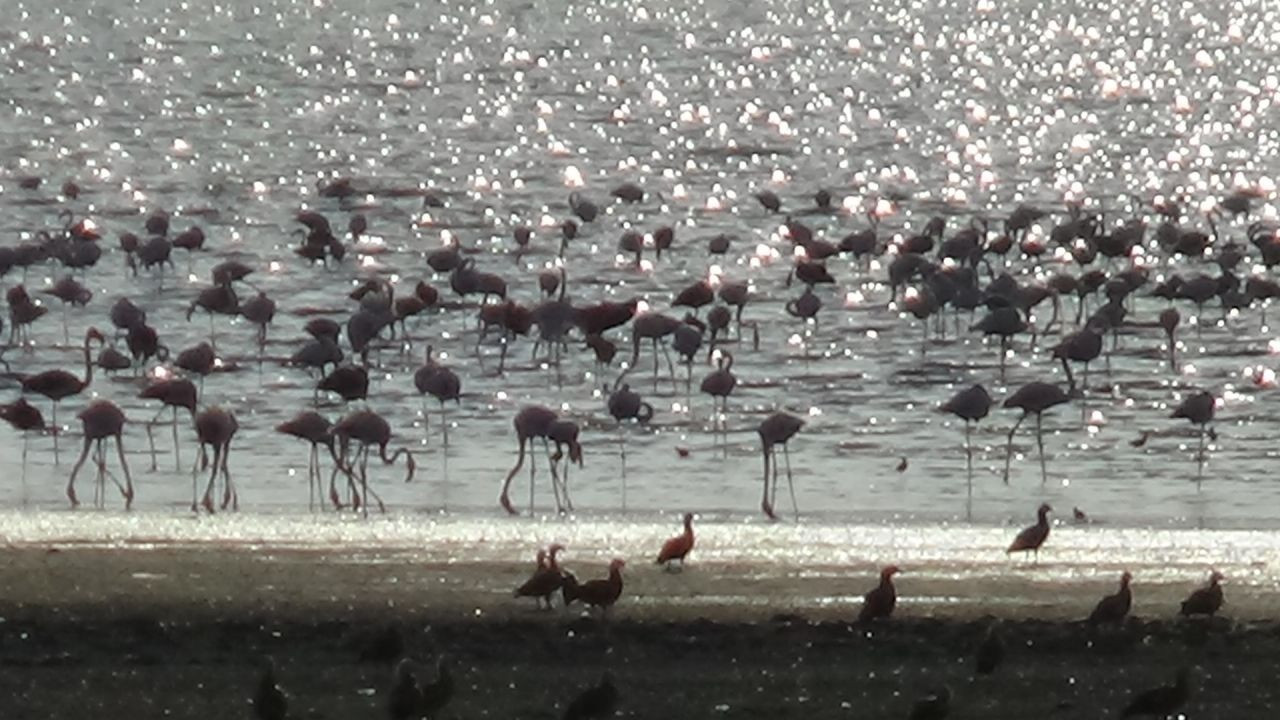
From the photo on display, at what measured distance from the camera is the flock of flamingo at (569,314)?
1446 cm

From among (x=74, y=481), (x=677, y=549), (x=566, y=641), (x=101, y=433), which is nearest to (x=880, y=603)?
(x=566, y=641)

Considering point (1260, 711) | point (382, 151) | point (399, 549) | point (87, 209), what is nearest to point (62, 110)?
point (382, 151)

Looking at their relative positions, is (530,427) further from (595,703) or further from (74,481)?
(595,703)

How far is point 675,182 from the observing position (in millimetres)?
29172

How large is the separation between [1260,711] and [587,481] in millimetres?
5424

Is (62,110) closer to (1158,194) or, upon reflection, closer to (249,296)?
(1158,194)

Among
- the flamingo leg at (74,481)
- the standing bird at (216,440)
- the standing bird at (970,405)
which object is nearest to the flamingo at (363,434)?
the standing bird at (216,440)

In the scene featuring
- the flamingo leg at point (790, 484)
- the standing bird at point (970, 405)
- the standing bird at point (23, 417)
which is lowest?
the flamingo leg at point (790, 484)

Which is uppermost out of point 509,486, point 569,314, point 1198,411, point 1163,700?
point 569,314

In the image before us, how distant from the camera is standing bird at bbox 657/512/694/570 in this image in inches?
477

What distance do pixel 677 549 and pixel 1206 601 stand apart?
1931mm

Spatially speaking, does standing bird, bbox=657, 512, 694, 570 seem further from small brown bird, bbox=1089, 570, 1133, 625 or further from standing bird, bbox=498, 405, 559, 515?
standing bird, bbox=498, 405, 559, 515

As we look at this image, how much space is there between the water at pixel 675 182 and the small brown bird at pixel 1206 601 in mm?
2690

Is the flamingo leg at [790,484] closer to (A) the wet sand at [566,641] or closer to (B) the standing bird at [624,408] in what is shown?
(B) the standing bird at [624,408]
